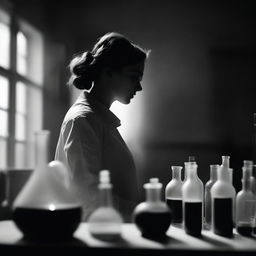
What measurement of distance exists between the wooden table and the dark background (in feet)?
8.04

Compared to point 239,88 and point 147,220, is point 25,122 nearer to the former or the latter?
point 239,88

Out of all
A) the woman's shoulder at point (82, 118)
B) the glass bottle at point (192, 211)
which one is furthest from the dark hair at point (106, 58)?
the glass bottle at point (192, 211)

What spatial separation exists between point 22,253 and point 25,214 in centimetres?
9

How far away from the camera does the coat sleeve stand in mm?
1173

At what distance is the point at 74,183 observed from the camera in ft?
3.92

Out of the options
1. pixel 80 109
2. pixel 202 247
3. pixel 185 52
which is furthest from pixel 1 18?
pixel 202 247

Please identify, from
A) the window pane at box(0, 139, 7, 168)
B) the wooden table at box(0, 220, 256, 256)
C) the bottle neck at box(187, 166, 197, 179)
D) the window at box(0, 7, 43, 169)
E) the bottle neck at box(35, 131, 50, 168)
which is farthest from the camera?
the window at box(0, 7, 43, 169)

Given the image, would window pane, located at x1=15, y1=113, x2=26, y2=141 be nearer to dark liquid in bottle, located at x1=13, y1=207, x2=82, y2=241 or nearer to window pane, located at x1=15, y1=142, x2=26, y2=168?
window pane, located at x1=15, y1=142, x2=26, y2=168

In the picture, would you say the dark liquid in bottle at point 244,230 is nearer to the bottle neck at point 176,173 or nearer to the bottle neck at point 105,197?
the bottle neck at point 176,173

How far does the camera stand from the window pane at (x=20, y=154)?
2.48 meters

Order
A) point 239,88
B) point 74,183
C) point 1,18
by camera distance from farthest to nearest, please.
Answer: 1. point 239,88
2. point 1,18
3. point 74,183

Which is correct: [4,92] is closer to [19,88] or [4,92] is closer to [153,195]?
[19,88]

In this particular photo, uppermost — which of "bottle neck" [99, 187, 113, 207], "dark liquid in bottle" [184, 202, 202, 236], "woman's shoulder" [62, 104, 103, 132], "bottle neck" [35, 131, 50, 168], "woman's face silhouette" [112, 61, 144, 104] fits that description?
"woman's face silhouette" [112, 61, 144, 104]

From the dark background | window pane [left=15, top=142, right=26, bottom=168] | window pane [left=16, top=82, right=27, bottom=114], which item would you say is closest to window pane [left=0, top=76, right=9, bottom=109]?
window pane [left=16, top=82, right=27, bottom=114]
